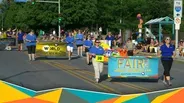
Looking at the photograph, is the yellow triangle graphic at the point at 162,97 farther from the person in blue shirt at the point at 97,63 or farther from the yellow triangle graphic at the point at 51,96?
the person in blue shirt at the point at 97,63

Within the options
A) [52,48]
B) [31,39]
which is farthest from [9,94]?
[52,48]

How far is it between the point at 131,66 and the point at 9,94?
27.2ft

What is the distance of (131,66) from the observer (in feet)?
48.5

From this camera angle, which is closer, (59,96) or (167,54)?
(59,96)

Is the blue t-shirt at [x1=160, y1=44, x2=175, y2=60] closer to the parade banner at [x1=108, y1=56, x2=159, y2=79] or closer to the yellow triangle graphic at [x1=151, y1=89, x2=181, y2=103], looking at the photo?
the parade banner at [x1=108, y1=56, x2=159, y2=79]

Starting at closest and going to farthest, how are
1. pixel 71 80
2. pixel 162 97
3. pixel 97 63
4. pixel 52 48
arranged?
Result: pixel 162 97
pixel 97 63
pixel 71 80
pixel 52 48

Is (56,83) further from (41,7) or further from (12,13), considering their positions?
(12,13)

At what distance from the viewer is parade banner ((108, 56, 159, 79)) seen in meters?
14.8

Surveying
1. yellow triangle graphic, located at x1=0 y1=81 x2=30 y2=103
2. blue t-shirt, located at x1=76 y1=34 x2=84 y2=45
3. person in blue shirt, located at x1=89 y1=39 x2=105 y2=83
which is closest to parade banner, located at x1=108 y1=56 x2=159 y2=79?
person in blue shirt, located at x1=89 y1=39 x2=105 y2=83

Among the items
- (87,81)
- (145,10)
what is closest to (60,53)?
(87,81)

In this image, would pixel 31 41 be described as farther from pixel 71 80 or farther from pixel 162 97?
pixel 162 97

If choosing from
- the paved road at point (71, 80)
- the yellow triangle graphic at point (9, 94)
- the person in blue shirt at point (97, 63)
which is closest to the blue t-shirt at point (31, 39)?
the paved road at point (71, 80)

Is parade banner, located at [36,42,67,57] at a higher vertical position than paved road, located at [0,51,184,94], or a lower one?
higher

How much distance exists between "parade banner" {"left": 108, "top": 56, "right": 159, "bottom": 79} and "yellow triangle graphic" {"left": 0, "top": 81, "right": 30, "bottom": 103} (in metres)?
8.00
